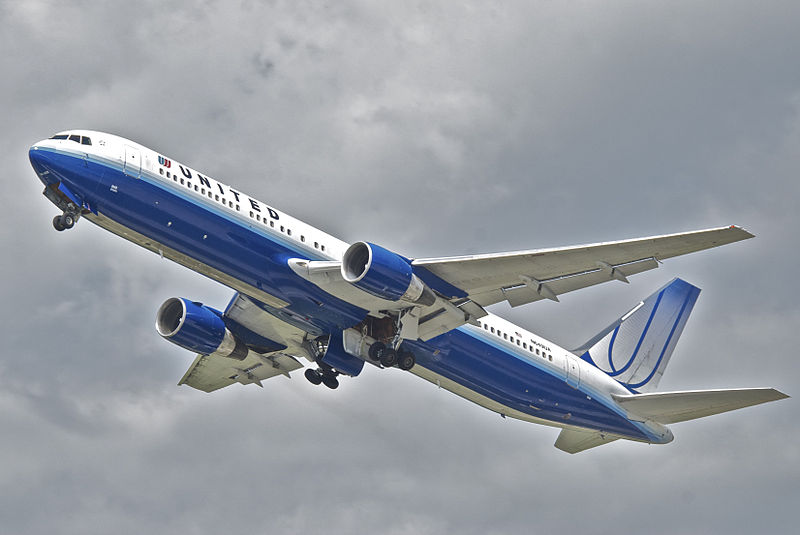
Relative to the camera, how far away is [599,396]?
4609 cm

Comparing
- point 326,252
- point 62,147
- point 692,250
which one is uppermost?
point 692,250

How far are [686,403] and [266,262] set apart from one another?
62.1ft

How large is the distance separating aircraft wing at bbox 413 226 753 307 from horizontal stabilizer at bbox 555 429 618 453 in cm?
1074

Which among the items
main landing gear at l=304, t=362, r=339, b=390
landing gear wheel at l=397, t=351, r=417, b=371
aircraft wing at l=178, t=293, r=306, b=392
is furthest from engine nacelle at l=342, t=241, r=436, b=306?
main landing gear at l=304, t=362, r=339, b=390

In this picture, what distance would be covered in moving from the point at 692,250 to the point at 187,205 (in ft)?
54.9

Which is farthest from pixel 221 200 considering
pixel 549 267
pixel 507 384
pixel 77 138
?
pixel 507 384

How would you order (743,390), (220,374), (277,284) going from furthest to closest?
(220,374) → (743,390) → (277,284)

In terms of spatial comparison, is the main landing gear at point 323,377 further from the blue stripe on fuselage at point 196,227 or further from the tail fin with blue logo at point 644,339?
the tail fin with blue logo at point 644,339

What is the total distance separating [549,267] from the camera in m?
38.1

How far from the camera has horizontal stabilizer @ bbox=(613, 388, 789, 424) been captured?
4175cm

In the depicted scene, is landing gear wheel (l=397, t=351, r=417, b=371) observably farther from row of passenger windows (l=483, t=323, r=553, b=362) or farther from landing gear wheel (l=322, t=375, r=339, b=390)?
landing gear wheel (l=322, t=375, r=339, b=390)

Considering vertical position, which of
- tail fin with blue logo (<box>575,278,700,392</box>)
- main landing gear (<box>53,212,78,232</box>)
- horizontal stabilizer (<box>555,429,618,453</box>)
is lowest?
main landing gear (<box>53,212,78,232</box>)

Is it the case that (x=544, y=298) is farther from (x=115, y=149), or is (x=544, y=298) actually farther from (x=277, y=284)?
(x=115, y=149)

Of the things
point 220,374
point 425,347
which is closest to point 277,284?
point 425,347
